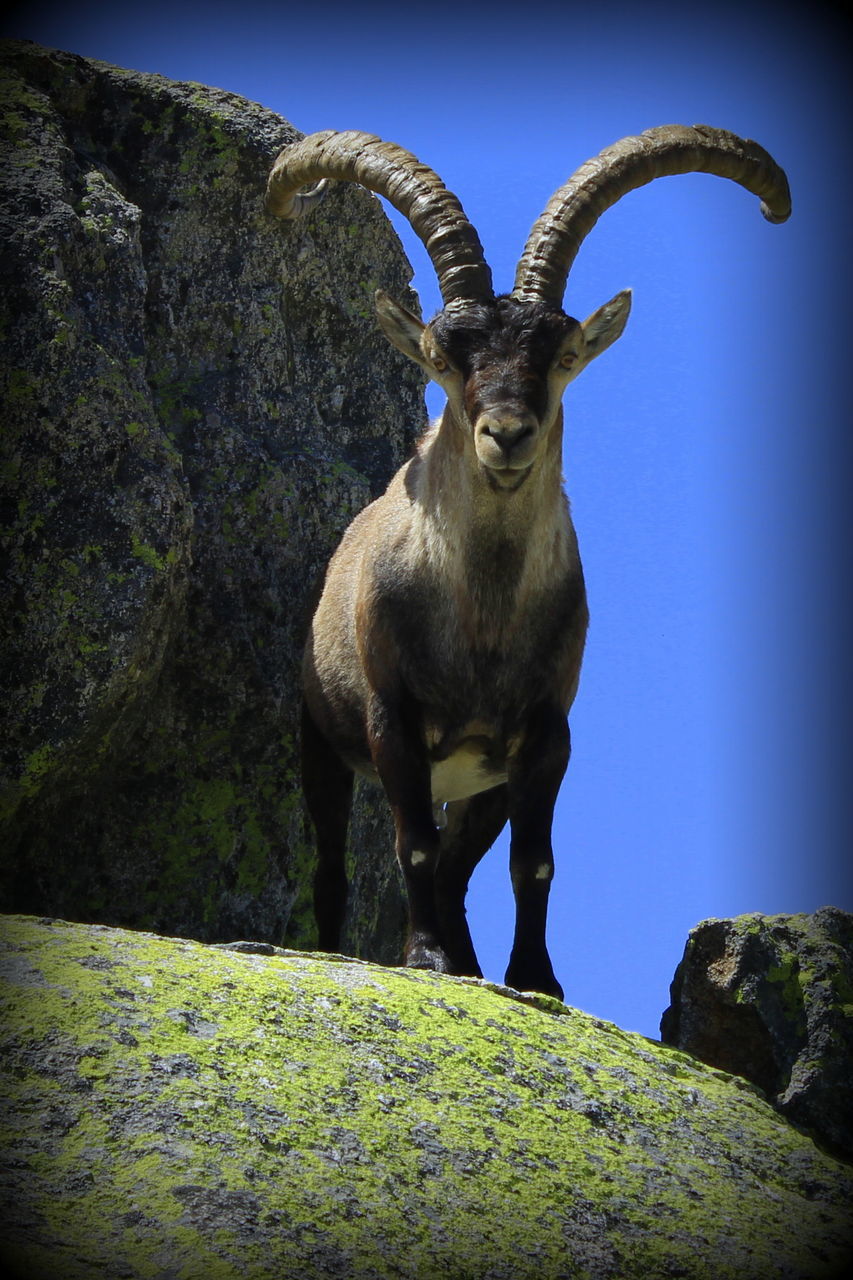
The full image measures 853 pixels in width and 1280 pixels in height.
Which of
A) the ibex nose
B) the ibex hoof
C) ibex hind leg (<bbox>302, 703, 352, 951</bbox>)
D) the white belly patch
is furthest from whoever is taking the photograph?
ibex hind leg (<bbox>302, 703, 352, 951</bbox>)

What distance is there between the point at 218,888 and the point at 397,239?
5071 millimetres

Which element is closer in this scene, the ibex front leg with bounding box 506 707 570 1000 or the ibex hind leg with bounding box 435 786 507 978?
the ibex front leg with bounding box 506 707 570 1000

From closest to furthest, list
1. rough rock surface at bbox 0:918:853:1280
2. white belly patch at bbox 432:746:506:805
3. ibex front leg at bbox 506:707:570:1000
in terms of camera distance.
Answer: rough rock surface at bbox 0:918:853:1280, ibex front leg at bbox 506:707:570:1000, white belly patch at bbox 432:746:506:805

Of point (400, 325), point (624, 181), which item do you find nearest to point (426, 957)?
point (400, 325)

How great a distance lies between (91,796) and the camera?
32.9ft

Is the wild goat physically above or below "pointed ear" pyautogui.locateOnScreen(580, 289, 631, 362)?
below

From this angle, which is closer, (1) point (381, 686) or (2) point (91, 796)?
(1) point (381, 686)

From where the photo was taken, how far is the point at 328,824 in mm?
10586

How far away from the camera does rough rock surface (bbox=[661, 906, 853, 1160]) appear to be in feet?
26.8

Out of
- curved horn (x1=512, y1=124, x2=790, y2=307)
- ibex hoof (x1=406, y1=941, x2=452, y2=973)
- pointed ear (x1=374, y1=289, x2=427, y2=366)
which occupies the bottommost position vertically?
ibex hoof (x1=406, y1=941, x2=452, y2=973)

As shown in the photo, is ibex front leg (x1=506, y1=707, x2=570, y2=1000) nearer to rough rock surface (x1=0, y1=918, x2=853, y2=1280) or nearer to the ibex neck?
the ibex neck

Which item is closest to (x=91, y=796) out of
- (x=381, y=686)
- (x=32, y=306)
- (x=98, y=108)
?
(x=381, y=686)

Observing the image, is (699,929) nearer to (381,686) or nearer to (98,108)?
(381,686)

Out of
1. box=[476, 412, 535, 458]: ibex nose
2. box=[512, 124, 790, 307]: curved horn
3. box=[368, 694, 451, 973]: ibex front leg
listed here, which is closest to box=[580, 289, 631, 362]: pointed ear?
box=[512, 124, 790, 307]: curved horn
